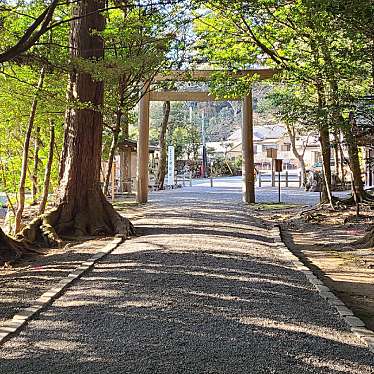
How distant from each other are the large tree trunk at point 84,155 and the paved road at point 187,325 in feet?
8.17

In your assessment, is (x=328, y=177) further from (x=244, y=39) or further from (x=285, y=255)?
A: (x=285, y=255)

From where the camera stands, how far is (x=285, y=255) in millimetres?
7043

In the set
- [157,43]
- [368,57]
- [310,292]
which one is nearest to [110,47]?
[157,43]

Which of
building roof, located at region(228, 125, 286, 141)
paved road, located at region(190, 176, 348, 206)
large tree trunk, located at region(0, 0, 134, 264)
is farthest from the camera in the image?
building roof, located at region(228, 125, 286, 141)

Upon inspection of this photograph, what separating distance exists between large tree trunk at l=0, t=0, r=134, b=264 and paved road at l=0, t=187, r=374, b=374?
2.49 m

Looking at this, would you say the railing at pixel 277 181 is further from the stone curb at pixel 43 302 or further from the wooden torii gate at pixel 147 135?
the stone curb at pixel 43 302

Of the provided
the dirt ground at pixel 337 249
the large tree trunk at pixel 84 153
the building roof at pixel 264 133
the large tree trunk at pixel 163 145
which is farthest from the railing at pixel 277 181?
the large tree trunk at pixel 84 153

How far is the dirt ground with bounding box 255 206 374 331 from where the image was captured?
17.7 ft

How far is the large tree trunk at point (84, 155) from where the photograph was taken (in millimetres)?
8430

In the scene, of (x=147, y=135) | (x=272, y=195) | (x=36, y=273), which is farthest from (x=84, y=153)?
(x=272, y=195)

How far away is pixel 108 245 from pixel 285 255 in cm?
244

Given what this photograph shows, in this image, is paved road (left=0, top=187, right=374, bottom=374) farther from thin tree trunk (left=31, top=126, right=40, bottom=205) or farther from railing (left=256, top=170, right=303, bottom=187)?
railing (left=256, top=170, right=303, bottom=187)

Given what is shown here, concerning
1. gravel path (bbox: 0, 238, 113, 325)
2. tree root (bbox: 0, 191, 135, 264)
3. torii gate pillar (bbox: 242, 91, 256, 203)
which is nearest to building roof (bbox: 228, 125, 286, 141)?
torii gate pillar (bbox: 242, 91, 256, 203)

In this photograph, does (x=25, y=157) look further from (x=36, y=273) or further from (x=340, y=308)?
(x=340, y=308)
